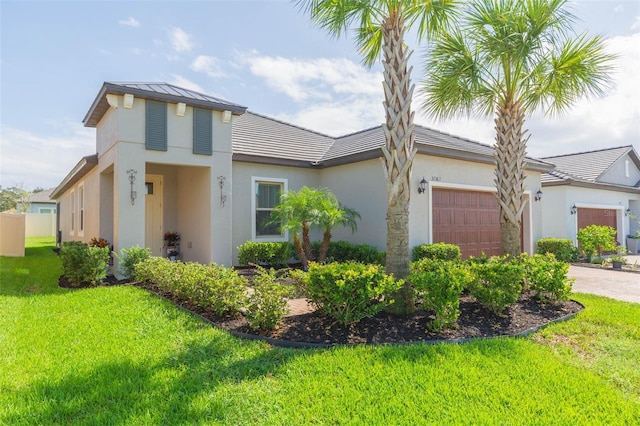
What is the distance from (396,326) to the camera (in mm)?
5234

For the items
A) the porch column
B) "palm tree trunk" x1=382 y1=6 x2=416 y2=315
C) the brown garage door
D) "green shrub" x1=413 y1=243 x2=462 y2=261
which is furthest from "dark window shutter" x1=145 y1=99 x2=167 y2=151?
the brown garage door

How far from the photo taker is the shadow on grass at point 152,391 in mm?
2959

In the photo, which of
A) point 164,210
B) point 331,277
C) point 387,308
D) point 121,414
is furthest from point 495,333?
point 164,210

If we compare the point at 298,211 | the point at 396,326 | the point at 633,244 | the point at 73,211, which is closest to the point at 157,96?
the point at 298,211

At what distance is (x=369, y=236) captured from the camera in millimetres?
11445

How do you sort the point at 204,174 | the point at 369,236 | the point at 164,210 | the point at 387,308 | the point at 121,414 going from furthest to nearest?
the point at 164,210, the point at 369,236, the point at 204,174, the point at 387,308, the point at 121,414

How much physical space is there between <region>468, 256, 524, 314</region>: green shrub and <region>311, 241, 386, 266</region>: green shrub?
4.11 m

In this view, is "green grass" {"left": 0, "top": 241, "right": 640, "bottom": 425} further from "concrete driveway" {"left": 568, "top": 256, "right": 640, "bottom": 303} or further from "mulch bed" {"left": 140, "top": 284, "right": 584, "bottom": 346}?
"concrete driveway" {"left": 568, "top": 256, "right": 640, "bottom": 303}

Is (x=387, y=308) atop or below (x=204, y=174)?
below

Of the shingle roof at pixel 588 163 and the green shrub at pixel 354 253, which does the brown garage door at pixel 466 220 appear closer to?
the green shrub at pixel 354 253

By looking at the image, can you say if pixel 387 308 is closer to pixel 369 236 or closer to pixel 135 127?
pixel 369 236

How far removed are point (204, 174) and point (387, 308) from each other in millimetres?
7304

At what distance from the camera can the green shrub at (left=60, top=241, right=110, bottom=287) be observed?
8039 mm

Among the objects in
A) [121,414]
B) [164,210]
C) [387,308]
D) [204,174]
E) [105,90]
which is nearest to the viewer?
[121,414]
